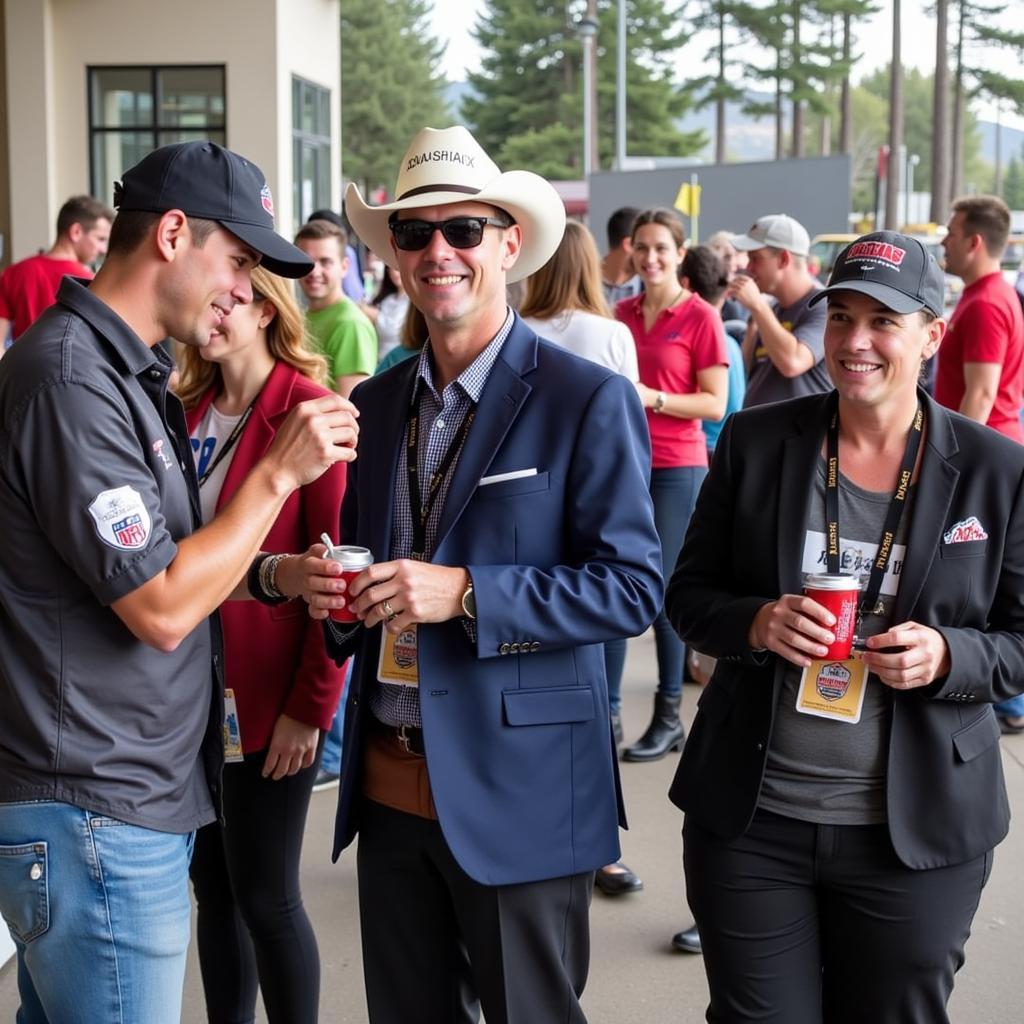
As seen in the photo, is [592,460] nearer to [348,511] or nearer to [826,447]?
[826,447]

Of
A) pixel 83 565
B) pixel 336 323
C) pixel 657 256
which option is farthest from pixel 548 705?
pixel 657 256

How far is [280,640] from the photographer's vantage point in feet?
9.89

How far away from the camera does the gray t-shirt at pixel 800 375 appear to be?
5746mm

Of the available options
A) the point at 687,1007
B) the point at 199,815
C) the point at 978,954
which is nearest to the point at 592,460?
the point at 199,815

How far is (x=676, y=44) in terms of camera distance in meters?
52.5

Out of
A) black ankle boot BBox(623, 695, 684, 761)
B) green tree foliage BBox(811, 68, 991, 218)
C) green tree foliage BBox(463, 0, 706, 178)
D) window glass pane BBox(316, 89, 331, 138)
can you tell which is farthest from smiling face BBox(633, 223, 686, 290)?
green tree foliage BBox(811, 68, 991, 218)

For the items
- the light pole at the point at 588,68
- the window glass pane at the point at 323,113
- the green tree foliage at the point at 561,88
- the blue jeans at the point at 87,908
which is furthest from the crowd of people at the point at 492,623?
the green tree foliage at the point at 561,88

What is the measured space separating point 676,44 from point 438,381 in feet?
176

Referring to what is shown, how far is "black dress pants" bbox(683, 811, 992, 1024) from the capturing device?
2422mm

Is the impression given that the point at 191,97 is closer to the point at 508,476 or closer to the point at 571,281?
the point at 571,281

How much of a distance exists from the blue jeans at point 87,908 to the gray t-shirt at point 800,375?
13.4 ft

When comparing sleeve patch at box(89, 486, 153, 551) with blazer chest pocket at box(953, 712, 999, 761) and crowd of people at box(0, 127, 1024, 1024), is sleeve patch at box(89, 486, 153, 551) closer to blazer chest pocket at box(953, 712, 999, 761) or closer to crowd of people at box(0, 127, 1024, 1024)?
crowd of people at box(0, 127, 1024, 1024)

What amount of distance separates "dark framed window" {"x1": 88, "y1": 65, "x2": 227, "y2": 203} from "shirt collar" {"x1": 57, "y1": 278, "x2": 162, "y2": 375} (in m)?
15.4

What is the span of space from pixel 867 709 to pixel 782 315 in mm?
3956
